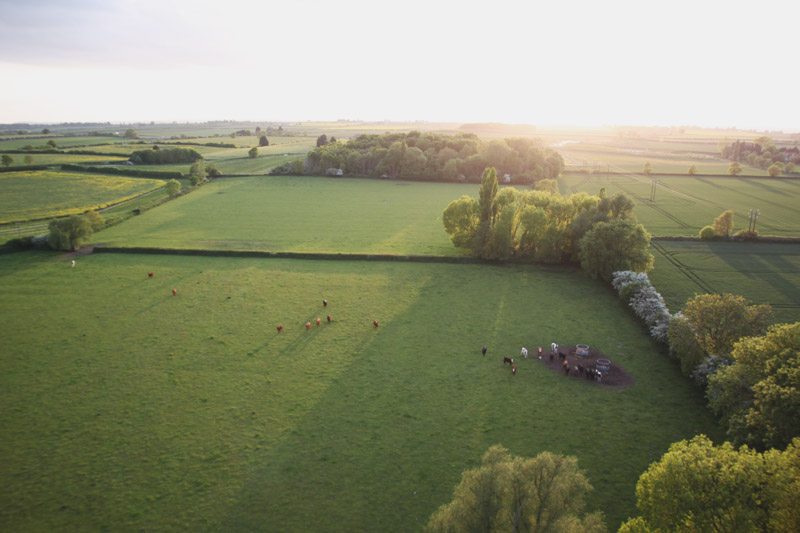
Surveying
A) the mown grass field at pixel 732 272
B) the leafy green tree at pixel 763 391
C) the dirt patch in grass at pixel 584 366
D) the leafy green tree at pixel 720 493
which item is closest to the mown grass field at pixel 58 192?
the dirt patch in grass at pixel 584 366

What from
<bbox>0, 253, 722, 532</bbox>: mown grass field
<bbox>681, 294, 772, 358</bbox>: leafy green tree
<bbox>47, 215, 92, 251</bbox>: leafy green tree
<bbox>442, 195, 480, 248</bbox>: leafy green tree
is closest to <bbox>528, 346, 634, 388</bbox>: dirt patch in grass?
<bbox>0, 253, 722, 532</bbox>: mown grass field

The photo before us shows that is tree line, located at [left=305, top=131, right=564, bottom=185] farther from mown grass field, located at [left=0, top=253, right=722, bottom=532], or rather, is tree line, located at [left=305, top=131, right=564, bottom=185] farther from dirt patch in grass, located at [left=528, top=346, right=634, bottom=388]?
dirt patch in grass, located at [left=528, top=346, right=634, bottom=388]

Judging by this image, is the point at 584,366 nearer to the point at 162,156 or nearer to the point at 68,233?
the point at 68,233

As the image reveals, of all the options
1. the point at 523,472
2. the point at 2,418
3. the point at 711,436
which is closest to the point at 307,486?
the point at 523,472

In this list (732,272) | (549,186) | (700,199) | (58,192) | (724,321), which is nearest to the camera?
(724,321)

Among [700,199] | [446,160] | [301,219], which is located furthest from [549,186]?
[301,219]

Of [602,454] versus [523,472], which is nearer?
[523,472]

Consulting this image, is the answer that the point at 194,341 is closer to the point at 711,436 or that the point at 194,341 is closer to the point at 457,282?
the point at 457,282
